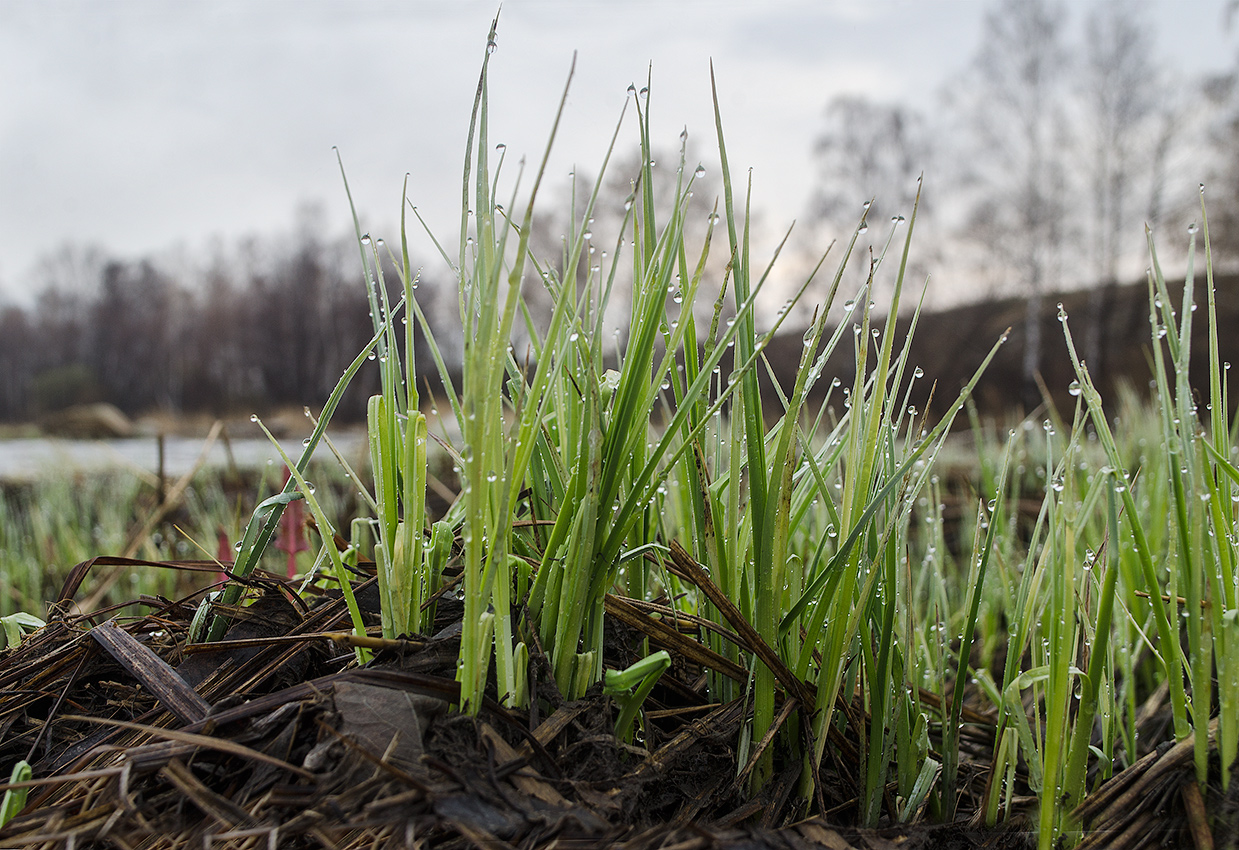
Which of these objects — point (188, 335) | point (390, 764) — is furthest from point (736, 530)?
point (188, 335)

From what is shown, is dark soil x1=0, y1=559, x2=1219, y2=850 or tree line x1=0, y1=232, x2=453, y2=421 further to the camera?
tree line x1=0, y1=232, x2=453, y2=421

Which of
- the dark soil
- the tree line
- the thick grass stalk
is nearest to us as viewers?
the dark soil

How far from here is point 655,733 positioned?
0.67 meters

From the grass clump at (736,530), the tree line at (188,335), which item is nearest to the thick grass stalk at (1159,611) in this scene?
the grass clump at (736,530)

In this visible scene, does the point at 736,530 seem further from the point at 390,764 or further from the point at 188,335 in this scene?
the point at 188,335

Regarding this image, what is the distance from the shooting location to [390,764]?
1.67 feet

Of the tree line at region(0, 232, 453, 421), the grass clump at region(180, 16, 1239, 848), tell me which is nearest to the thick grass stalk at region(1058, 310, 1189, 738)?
the grass clump at region(180, 16, 1239, 848)

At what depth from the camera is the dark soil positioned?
1.64 ft

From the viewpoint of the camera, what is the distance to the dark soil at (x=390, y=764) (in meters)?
0.50

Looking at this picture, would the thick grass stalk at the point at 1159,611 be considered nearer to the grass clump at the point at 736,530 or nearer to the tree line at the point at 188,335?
the grass clump at the point at 736,530

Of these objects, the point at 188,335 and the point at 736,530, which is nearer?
the point at 736,530

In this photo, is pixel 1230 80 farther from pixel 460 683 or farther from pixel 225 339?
pixel 225 339

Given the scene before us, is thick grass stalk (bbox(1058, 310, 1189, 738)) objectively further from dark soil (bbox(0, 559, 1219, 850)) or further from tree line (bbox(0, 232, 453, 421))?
tree line (bbox(0, 232, 453, 421))

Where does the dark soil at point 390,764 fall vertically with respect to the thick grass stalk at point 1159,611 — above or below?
below
